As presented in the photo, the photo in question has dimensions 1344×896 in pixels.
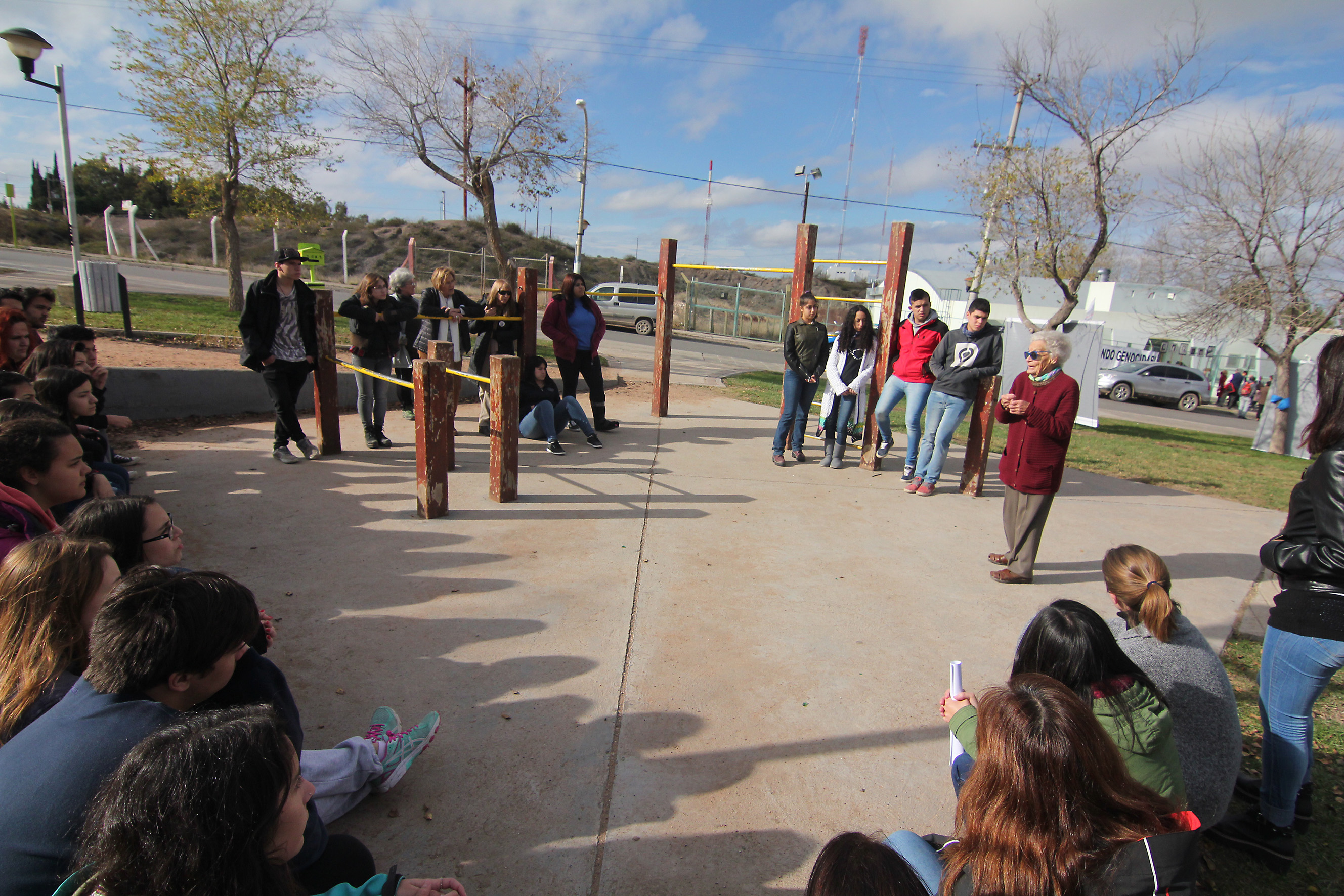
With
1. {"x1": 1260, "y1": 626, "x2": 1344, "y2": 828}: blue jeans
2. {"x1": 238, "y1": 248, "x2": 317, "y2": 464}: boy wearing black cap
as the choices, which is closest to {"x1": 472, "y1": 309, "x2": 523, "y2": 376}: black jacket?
{"x1": 238, "y1": 248, "x2": 317, "y2": 464}: boy wearing black cap

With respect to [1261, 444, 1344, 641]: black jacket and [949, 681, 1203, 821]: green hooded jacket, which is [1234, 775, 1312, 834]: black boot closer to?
[1261, 444, 1344, 641]: black jacket

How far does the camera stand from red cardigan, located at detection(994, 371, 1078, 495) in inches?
163

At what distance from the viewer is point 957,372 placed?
5895 mm

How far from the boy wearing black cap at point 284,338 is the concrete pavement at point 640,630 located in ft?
1.14

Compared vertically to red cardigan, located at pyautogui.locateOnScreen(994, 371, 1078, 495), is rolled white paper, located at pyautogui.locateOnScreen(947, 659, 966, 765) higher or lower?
lower

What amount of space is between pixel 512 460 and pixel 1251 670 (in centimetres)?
453

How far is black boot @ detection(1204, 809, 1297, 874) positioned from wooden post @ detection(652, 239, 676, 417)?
21.8 feet

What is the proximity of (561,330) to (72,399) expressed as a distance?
14.0 feet

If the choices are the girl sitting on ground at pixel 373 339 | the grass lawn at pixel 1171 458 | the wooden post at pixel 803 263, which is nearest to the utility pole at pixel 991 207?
the grass lawn at pixel 1171 458

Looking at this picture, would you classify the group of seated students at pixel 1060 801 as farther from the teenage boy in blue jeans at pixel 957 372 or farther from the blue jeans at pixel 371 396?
the blue jeans at pixel 371 396

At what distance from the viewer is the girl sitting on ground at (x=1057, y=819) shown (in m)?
1.34

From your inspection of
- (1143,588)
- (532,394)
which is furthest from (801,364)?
(1143,588)

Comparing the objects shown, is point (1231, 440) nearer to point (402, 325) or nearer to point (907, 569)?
point (907, 569)

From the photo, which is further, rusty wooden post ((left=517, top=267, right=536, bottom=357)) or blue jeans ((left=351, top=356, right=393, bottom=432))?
rusty wooden post ((left=517, top=267, right=536, bottom=357))
